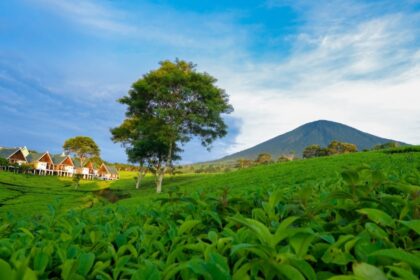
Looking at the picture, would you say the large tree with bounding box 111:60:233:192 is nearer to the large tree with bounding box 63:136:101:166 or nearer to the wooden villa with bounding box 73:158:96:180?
the large tree with bounding box 63:136:101:166

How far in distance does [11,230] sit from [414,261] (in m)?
2.12

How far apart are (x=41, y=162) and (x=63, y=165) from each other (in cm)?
712

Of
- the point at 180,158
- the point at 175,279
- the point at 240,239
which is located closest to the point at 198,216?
the point at 240,239

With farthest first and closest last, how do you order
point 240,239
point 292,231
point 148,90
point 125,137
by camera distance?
A: point 125,137
point 148,90
point 240,239
point 292,231

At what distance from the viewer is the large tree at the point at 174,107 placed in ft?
121

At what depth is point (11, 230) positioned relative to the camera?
203 centimetres

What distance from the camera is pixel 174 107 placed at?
3788 cm

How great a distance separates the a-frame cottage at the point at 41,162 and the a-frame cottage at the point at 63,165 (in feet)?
5.33

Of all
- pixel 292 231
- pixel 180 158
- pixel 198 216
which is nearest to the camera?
pixel 292 231

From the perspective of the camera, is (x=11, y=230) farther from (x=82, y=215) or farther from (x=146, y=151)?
(x=146, y=151)

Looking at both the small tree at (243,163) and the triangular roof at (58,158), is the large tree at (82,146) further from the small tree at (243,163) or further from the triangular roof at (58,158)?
the small tree at (243,163)

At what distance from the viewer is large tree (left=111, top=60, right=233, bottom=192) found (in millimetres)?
37031

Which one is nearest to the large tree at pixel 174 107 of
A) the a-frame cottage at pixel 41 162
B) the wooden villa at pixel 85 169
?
the a-frame cottage at pixel 41 162

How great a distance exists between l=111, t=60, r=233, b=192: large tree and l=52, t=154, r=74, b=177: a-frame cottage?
6382 centimetres
